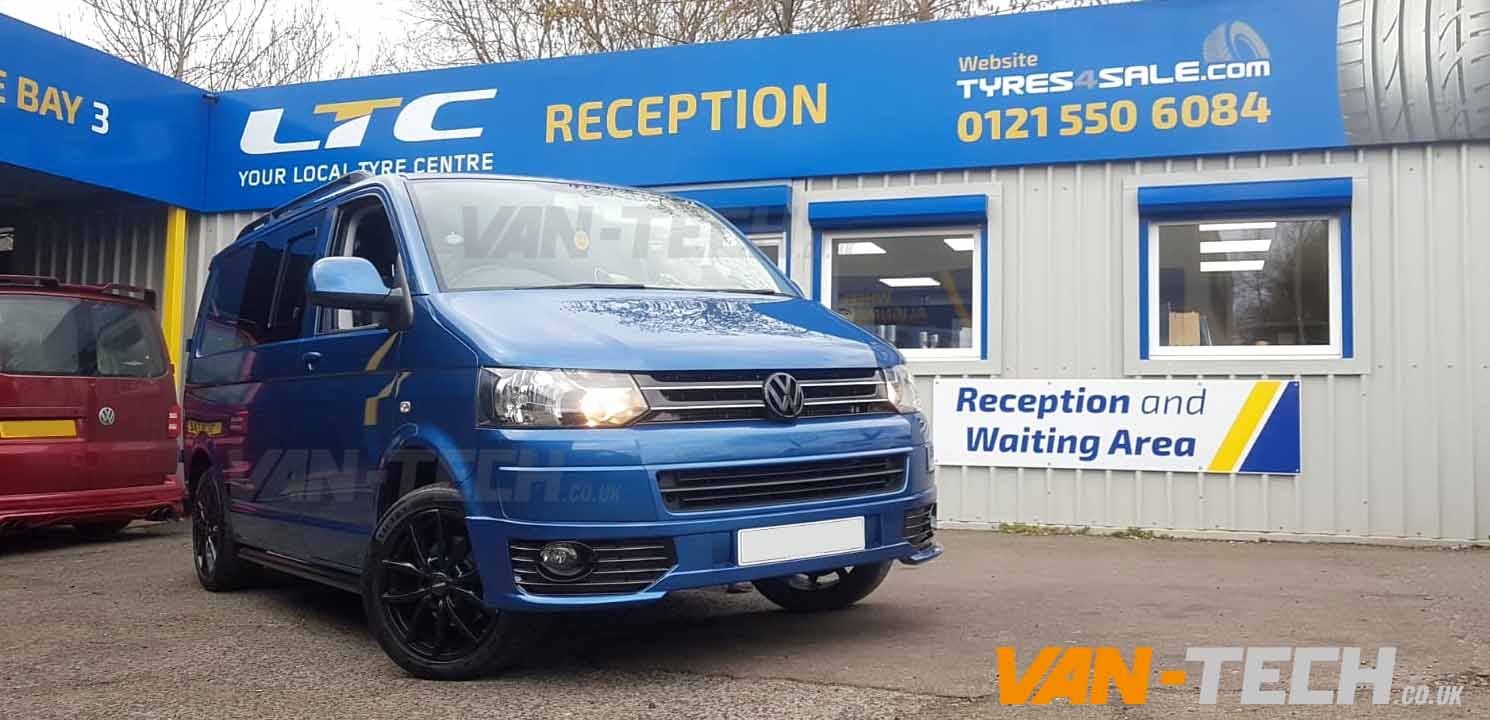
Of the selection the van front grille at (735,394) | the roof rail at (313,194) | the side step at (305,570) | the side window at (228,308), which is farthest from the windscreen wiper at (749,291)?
the side window at (228,308)

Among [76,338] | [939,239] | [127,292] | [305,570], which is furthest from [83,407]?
[939,239]

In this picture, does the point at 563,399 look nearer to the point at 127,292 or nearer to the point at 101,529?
the point at 127,292

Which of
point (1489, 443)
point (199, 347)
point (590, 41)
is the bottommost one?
point (1489, 443)

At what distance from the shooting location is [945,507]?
29.2ft

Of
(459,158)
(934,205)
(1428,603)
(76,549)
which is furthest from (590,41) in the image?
(1428,603)

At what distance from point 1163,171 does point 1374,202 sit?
1.35 metres

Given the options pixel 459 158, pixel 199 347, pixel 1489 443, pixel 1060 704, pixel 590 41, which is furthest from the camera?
pixel 590 41

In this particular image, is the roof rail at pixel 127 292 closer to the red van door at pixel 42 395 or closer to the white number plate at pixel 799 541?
the red van door at pixel 42 395

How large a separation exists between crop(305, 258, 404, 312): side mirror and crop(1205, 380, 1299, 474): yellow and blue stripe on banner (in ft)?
19.7

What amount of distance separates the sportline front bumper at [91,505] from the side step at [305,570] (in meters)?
2.41

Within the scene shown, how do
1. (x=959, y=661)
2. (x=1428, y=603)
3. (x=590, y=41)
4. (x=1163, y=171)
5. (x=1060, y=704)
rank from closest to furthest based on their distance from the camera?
(x=1060, y=704)
(x=959, y=661)
(x=1428, y=603)
(x=1163, y=171)
(x=590, y=41)

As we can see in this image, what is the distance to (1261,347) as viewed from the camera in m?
8.42

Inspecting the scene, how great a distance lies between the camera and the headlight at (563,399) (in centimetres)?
377

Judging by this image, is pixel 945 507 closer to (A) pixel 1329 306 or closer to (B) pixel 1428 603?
(A) pixel 1329 306
